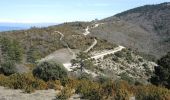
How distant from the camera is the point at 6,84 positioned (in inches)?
882

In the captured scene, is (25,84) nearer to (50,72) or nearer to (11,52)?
(50,72)

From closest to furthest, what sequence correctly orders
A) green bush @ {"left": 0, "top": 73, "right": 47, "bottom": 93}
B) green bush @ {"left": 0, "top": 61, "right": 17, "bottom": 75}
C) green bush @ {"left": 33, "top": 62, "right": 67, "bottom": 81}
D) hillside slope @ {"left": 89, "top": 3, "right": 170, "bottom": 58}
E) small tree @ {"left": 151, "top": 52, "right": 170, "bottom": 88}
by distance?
green bush @ {"left": 0, "top": 73, "right": 47, "bottom": 93} < green bush @ {"left": 33, "top": 62, "right": 67, "bottom": 81} < green bush @ {"left": 0, "top": 61, "right": 17, "bottom": 75} < small tree @ {"left": 151, "top": 52, "right": 170, "bottom": 88} < hillside slope @ {"left": 89, "top": 3, "right": 170, "bottom": 58}

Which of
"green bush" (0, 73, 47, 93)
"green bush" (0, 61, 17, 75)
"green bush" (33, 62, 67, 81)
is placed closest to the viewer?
"green bush" (0, 73, 47, 93)

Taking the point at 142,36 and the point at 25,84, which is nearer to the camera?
the point at 25,84

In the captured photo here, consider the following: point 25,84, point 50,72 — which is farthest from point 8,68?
point 25,84

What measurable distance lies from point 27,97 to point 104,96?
3.82m

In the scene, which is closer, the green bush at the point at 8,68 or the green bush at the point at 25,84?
the green bush at the point at 25,84

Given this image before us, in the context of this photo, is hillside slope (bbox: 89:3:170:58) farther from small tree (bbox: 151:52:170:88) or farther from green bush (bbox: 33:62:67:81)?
green bush (bbox: 33:62:67:81)

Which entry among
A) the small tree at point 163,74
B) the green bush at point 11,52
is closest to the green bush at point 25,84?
the small tree at point 163,74

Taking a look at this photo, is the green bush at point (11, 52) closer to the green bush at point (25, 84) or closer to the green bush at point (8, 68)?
the green bush at point (8, 68)

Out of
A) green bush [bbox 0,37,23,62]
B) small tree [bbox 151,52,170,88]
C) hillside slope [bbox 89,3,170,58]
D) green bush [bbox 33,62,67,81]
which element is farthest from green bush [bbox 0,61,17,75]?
hillside slope [bbox 89,3,170,58]

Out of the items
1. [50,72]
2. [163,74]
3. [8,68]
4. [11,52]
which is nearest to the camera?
[50,72]

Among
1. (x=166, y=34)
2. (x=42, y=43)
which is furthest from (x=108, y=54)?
(x=166, y=34)

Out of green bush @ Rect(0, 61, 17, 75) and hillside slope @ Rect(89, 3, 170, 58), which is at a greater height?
green bush @ Rect(0, 61, 17, 75)
